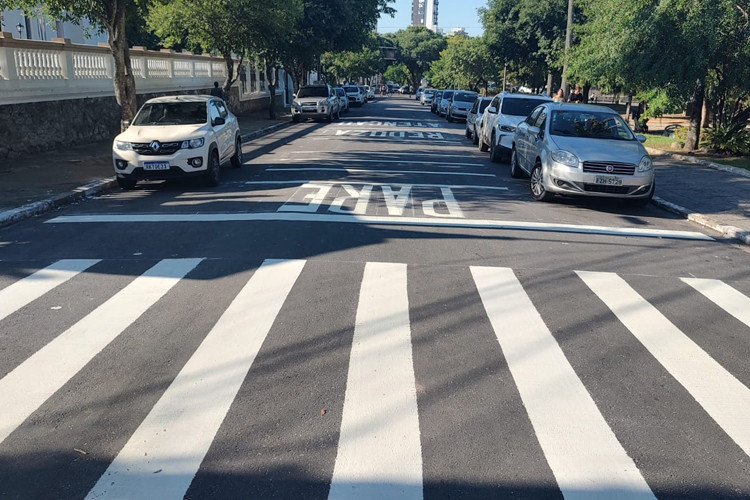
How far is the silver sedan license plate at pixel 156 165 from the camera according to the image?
11.8 m

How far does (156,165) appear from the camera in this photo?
11.8 meters

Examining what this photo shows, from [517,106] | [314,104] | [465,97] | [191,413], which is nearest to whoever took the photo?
[191,413]

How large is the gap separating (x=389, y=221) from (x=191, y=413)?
600 centimetres

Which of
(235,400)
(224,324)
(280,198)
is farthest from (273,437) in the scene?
(280,198)

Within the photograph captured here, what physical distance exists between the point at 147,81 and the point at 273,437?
2292cm

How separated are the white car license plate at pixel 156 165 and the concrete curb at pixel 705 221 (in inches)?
363

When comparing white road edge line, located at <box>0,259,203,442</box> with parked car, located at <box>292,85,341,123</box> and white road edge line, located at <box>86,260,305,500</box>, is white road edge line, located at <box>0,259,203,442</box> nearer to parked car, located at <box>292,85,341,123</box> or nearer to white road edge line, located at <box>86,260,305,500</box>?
white road edge line, located at <box>86,260,305,500</box>

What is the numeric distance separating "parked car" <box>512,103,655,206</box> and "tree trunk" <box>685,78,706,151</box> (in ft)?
25.0

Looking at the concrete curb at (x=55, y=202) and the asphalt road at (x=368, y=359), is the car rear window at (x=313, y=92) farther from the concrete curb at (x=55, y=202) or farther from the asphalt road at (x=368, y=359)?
the asphalt road at (x=368, y=359)

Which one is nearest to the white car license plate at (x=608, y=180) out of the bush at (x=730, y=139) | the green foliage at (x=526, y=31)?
the bush at (x=730, y=139)

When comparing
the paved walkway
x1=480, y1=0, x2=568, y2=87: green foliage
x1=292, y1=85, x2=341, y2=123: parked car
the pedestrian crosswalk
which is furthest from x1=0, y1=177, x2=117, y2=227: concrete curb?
x1=480, y1=0, x2=568, y2=87: green foliage

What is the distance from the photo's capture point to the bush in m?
17.9

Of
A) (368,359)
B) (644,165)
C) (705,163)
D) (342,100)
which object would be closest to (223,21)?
(342,100)

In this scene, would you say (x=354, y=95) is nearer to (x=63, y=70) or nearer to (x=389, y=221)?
(x=63, y=70)
